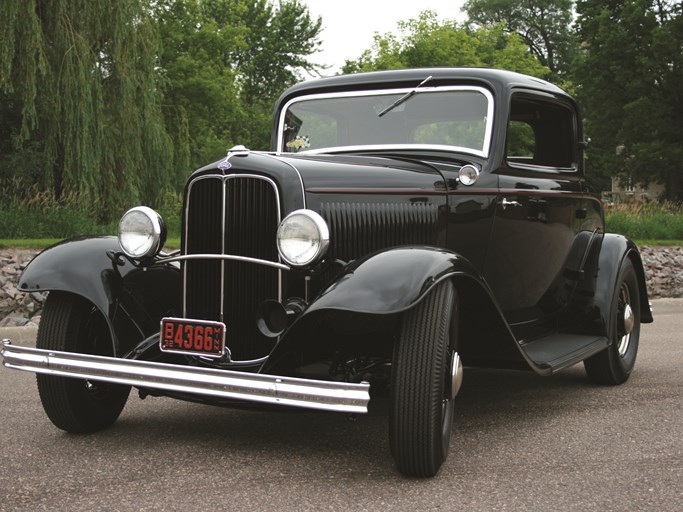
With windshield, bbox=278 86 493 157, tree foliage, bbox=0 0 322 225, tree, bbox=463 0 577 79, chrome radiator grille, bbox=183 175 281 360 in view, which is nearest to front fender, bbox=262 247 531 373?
chrome radiator grille, bbox=183 175 281 360

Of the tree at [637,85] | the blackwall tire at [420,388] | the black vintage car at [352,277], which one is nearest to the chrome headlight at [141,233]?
the black vintage car at [352,277]

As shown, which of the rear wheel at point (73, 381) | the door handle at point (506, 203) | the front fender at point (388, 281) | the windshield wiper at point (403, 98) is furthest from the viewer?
the windshield wiper at point (403, 98)

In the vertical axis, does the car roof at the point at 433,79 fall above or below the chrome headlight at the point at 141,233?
above

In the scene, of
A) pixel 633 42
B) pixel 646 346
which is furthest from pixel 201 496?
pixel 633 42

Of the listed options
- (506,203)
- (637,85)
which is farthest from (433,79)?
(637,85)

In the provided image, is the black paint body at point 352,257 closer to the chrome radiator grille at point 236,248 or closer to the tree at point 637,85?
the chrome radiator grille at point 236,248

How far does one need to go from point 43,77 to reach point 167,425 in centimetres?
1019

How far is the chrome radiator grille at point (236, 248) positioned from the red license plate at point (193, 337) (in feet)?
0.63

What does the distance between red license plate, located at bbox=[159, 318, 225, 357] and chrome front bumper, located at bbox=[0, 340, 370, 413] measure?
0.90ft

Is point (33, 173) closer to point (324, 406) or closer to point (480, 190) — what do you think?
point (480, 190)

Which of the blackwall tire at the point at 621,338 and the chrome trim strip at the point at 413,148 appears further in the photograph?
the blackwall tire at the point at 621,338

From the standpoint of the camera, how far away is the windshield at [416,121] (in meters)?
5.09

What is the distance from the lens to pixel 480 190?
4773 millimetres

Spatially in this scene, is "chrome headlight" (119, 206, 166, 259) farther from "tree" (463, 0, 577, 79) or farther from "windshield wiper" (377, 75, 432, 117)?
"tree" (463, 0, 577, 79)
